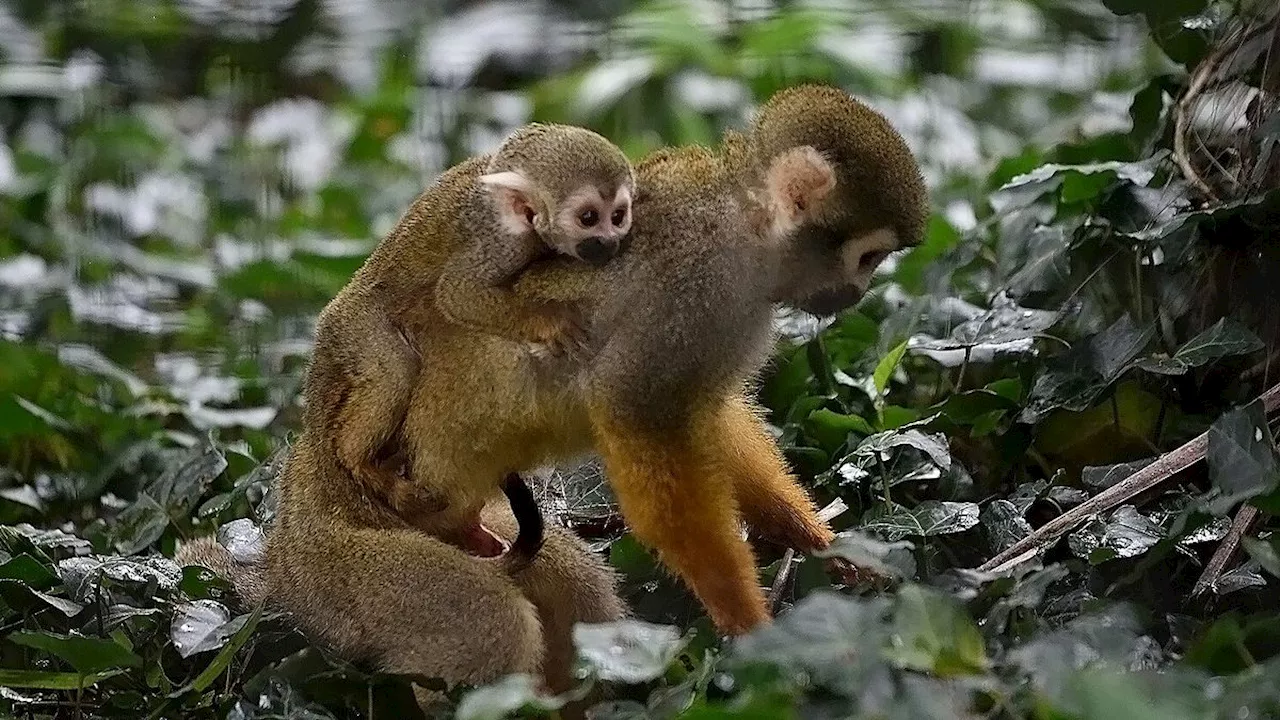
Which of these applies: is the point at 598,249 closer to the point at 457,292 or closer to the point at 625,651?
the point at 457,292

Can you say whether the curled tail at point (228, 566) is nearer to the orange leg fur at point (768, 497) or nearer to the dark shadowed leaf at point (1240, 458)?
the orange leg fur at point (768, 497)

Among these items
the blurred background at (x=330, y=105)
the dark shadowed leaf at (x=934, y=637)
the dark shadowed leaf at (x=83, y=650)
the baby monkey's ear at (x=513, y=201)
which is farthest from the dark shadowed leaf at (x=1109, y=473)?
the blurred background at (x=330, y=105)

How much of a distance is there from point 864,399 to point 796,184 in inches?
30.0

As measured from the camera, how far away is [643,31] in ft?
Result: 21.5

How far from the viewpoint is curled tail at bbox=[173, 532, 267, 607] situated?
2.78 m

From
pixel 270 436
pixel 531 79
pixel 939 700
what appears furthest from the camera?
pixel 531 79

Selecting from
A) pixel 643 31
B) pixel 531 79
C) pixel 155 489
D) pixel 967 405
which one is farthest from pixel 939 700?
pixel 531 79

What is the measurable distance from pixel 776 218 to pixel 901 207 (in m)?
0.23

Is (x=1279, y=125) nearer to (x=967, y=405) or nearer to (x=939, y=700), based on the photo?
(x=967, y=405)

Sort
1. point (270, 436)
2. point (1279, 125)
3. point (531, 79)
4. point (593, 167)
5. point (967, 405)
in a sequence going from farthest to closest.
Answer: point (531, 79) < point (270, 436) < point (967, 405) < point (593, 167) < point (1279, 125)

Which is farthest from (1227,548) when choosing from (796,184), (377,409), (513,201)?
(377,409)

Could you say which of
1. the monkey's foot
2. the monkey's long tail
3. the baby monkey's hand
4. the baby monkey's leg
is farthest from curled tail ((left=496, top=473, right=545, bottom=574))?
the monkey's foot

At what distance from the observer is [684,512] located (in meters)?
2.52

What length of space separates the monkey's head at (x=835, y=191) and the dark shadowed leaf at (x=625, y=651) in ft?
3.27
